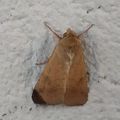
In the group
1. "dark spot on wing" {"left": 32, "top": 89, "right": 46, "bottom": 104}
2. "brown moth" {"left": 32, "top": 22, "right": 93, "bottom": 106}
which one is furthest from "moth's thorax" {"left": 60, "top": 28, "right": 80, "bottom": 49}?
"dark spot on wing" {"left": 32, "top": 89, "right": 46, "bottom": 104}

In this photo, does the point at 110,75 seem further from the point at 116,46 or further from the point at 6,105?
the point at 6,105

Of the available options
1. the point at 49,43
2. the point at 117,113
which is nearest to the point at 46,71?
the point at 49,43

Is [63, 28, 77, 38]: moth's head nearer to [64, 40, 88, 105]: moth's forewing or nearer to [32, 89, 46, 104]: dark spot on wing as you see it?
[64, 40, 88, 105]: moth's forewing

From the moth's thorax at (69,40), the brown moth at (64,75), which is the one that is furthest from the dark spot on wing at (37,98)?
the moth's thorax at (69,40)

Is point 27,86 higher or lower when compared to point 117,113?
higher

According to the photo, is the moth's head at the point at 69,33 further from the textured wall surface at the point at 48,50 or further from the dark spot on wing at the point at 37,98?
the dark spot on wing at the point at 37,98

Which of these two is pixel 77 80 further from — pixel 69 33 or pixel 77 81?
pixel 69 33
